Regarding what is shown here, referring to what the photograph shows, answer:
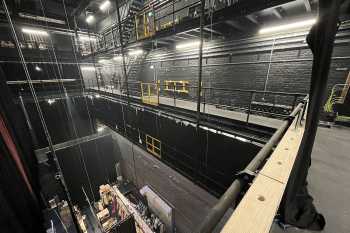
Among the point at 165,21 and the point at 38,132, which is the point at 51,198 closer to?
the point at 38,132

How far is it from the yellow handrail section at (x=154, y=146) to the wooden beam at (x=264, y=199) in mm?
4550

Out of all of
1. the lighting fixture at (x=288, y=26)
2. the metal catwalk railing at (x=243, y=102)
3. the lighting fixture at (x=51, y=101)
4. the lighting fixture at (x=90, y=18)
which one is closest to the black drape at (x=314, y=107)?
the metal catwalk railing at (x=243, y=102)

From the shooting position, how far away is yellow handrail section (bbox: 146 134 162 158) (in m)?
5.48

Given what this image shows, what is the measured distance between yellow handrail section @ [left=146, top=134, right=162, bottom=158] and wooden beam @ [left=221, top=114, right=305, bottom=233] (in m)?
4.55

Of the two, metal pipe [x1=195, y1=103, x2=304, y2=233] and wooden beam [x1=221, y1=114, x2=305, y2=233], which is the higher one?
metal pipe [x1=195, y1=103, x2=304, y2=233]

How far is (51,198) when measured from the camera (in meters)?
4.93

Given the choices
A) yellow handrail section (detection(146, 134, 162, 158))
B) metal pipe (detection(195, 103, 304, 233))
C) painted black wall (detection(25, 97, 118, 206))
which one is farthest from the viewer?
painted black wall (detection(25, 97, 118, 206))

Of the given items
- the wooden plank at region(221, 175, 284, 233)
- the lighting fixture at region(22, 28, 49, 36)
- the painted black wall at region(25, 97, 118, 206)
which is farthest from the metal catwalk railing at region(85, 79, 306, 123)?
the lighting fixture at region(22, 28, 49, 36)

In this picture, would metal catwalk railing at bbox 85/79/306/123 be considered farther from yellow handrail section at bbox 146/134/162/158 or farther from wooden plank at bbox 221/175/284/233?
wooden plank at bbox 221/175/284/233

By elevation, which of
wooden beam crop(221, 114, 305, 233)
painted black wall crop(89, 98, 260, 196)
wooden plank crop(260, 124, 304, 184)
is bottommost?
painted black wall crop(89, 98, 260, 196)

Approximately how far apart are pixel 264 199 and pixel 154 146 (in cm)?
531

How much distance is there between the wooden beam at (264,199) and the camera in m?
0.55

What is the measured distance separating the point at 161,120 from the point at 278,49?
4.22m

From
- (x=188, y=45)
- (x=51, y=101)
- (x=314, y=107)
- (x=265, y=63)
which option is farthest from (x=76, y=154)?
(x=265, y=63)
